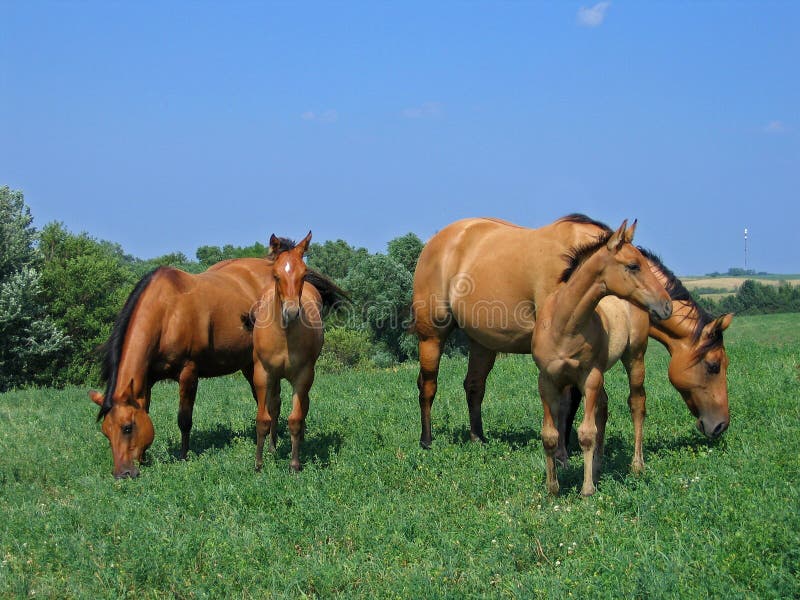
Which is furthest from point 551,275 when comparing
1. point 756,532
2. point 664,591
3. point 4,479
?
point 4,479

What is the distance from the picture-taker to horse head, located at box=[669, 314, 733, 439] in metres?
7.43

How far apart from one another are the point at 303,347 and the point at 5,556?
325cm

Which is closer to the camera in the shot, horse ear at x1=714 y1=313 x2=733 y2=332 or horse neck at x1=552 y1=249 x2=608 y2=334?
horse neck at x1=552 y1=249 x2=608 y2=334

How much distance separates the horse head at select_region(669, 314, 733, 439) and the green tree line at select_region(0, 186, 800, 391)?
14750mm

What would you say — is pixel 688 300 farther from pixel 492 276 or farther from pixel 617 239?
pixel 617 239

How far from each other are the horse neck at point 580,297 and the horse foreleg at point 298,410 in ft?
9.62

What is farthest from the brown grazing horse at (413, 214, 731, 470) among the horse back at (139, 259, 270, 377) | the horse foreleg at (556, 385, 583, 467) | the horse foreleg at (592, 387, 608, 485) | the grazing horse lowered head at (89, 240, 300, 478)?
the horse back at (139, 259, 270, 377)

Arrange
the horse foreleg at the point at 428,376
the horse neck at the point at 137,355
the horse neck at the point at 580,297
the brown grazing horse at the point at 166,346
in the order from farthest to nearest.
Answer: the horse foreleg at the point at 428,376, the horse neck at the point at 137,355, the brown grazing horse at the point at 166,346, the horse neck at the point at 580,297

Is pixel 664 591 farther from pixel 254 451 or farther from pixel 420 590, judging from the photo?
pixel 254 451

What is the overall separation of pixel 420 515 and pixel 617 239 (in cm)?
268

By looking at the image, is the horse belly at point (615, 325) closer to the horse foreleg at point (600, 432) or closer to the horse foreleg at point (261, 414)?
the horse foreleg at point (600, 432)

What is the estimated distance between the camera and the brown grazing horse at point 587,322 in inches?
221

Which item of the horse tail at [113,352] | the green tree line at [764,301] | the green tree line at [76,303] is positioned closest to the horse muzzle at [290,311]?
the horse tail at [113,352]

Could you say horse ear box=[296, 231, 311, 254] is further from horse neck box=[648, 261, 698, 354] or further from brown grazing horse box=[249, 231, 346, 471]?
horse neck box=[648, 261, 698, 354]
